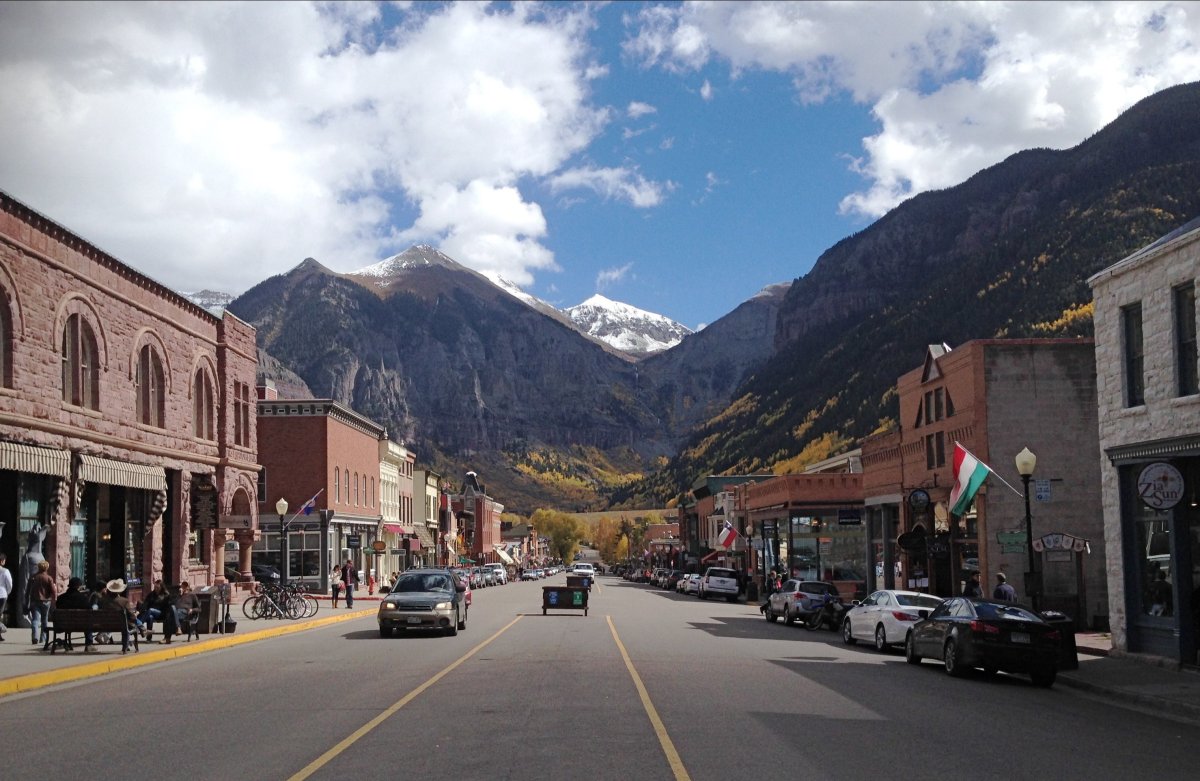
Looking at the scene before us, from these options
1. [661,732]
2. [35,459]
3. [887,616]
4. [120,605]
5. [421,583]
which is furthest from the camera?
[421,583]

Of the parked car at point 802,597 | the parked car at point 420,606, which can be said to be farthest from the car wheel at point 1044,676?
the parked car at point 802,597

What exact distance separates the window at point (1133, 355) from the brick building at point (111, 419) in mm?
24375

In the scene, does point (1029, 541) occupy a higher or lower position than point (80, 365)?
lower

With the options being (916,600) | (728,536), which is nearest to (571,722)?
(916,600)

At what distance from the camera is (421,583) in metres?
30.2

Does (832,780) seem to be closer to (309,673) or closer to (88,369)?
(309,673)

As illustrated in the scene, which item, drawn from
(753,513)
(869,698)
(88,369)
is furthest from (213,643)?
(753,513)

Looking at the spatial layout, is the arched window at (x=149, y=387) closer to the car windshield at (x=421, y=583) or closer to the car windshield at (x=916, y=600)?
the car windshield at (x=421, y=583)

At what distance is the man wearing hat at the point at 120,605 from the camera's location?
22719mm

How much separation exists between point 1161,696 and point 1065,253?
118410 millimetres

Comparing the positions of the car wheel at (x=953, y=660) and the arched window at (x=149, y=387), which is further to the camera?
the arched window at (x=149, y=387)

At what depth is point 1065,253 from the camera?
126 meters

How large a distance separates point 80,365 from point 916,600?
22.7 m

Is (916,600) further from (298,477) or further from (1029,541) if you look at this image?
(298,477)
